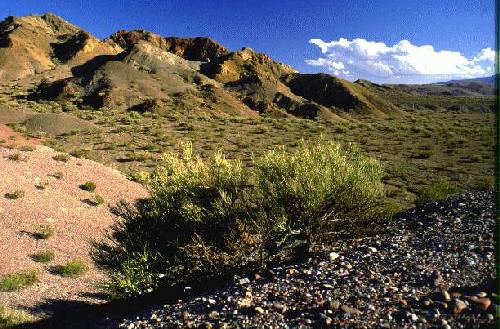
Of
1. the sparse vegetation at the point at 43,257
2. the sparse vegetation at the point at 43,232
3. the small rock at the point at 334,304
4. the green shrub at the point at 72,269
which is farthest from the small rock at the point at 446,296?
the sparse vegetation at the point at 43,232

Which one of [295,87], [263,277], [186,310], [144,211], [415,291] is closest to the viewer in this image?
[415,291]

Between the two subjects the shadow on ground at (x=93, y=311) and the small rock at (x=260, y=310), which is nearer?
the small rock at (x=260, y=310)

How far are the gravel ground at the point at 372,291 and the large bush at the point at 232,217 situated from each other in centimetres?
72

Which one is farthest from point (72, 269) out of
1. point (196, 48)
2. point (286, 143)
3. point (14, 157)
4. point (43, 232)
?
point (196, 48)

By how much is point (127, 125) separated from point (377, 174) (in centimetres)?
3419

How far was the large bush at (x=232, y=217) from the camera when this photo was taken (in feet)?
28.6

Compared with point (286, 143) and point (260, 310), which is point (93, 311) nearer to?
point (260, 310)

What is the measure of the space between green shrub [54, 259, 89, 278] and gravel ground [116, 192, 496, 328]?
543 cm

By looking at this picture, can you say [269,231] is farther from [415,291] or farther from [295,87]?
[295,87]

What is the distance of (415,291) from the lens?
6250 mm

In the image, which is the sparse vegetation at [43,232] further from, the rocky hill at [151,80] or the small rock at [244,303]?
the rocky hill at [151,80]

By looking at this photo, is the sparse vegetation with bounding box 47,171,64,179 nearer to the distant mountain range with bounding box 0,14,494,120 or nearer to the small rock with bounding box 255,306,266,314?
the small rock with bounding box 255,306,266,314

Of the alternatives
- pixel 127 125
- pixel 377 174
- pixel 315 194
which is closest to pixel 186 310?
pixel 315 194

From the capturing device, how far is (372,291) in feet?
21.2
